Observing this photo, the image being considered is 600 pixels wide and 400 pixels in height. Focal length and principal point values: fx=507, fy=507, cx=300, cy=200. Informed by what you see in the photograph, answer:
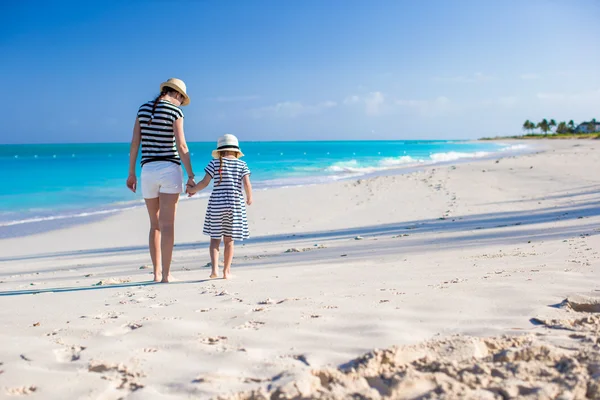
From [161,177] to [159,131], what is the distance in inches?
16.4

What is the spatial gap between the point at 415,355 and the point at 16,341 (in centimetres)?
212

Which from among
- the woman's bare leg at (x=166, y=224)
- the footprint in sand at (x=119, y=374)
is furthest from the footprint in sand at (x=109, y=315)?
the woman's bare leg at (x=166, y=224)

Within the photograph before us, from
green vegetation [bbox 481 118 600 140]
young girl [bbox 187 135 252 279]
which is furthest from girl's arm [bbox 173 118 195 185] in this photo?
green vegetation [bbox 481 118 600 140]

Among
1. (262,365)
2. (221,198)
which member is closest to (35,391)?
(262,365)

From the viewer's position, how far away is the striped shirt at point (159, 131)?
15.0 ft

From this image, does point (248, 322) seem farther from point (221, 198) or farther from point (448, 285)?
point (221, 198)

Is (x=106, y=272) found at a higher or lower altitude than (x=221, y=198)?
lower

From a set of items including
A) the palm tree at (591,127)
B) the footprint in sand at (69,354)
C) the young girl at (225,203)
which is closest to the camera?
the footprint in sand at (69,354)

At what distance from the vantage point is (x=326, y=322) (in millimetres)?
2875

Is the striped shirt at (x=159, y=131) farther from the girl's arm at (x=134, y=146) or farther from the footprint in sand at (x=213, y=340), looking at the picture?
the footprint in sand at (x=213, y=340)

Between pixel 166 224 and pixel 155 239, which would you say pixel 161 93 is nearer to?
pixel 166 224

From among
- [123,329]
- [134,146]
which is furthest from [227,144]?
[123,329]

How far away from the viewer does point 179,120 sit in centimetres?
462

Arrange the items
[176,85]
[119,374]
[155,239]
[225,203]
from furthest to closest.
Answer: [225,203] → [155,239] → [176,85] → [119,374]
